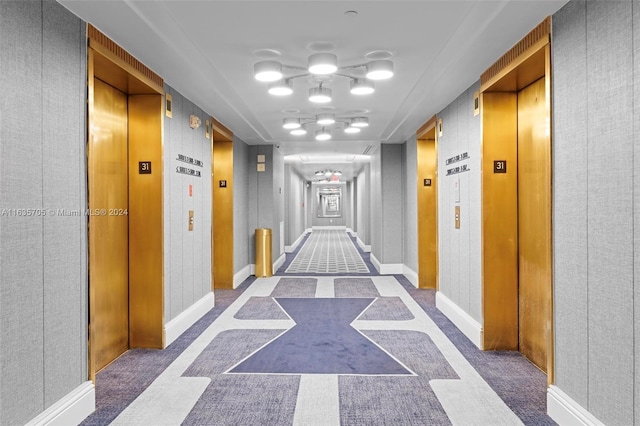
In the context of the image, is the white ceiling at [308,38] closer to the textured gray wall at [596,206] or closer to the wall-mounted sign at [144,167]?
the textured gray wall at [596,206]

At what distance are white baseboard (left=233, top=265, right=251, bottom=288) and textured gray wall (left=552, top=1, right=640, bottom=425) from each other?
595cm

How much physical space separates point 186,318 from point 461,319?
3399 mm

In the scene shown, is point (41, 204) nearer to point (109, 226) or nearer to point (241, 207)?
point (109, 226)

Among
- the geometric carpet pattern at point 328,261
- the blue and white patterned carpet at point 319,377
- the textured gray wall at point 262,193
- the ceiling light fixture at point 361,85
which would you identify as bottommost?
the blue and white patterned carpet at point 319,377

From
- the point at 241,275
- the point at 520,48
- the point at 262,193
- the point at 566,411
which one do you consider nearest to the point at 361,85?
the point at 520,48

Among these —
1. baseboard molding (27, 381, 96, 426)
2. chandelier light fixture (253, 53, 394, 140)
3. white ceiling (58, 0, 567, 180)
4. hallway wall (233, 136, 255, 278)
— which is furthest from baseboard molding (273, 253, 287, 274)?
baseboard molding (27, 381, 96, 426)

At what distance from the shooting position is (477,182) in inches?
188

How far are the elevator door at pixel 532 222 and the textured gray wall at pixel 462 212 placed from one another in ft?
1.41

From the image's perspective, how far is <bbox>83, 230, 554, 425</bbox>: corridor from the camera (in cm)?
315

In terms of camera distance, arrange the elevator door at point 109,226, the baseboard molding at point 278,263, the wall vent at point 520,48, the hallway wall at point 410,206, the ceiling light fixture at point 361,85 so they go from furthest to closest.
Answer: the baseboard molding at point 278,263
the hallway wall at point 410,206
the ceiling light fixture at point 361,85
the elevator door at point 109,226
the wall vent at point 520,48

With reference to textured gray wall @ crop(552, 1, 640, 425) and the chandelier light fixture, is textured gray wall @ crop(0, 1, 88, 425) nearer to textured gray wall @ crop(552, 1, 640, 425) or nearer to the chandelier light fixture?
the chandelier light fixture

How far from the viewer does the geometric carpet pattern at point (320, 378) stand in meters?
3.13

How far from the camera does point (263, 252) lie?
921 cm

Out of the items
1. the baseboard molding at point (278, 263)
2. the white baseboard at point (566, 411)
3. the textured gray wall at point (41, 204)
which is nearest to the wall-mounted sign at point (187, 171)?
the textured gray wall at point (41, 204)
